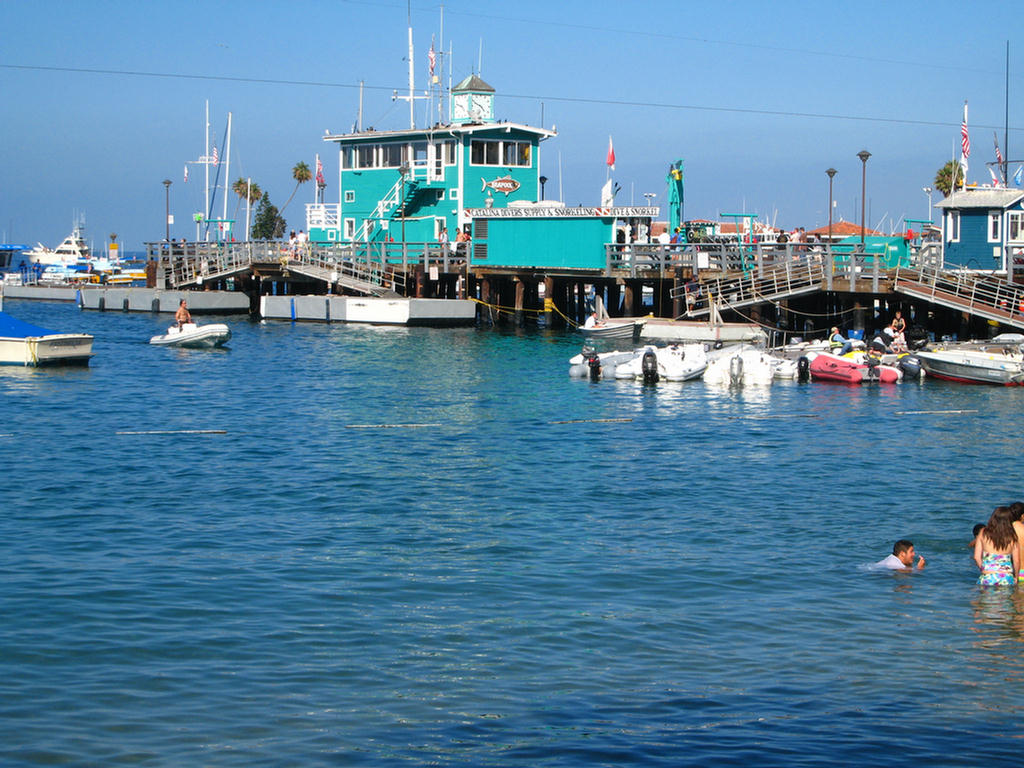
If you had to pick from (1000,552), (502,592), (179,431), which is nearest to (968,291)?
(179,431)

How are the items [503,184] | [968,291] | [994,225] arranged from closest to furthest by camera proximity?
[968,291]
[994,225]
[503,184]

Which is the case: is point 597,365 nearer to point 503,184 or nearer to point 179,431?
point 179,431

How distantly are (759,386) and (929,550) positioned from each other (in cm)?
1787

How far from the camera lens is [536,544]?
1605 cm

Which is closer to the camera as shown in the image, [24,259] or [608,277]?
[608,277]

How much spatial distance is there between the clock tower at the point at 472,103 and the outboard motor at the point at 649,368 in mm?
28716

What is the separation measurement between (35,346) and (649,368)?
59.7ft

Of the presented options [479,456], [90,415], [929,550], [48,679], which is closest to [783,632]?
[929,550]

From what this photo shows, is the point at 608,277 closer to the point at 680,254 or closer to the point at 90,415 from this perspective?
the point at 680,254

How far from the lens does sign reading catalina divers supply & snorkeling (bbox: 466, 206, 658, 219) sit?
49000 mm

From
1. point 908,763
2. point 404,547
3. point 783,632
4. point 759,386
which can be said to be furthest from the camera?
point 759,386

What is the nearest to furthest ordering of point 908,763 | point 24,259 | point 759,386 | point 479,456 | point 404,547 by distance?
point 908,763 < point 404,547 < point 479,456 < point 759,386 < point 24,259

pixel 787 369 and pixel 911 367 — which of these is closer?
pixel 911 367

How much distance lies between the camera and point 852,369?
3369 centimetres
